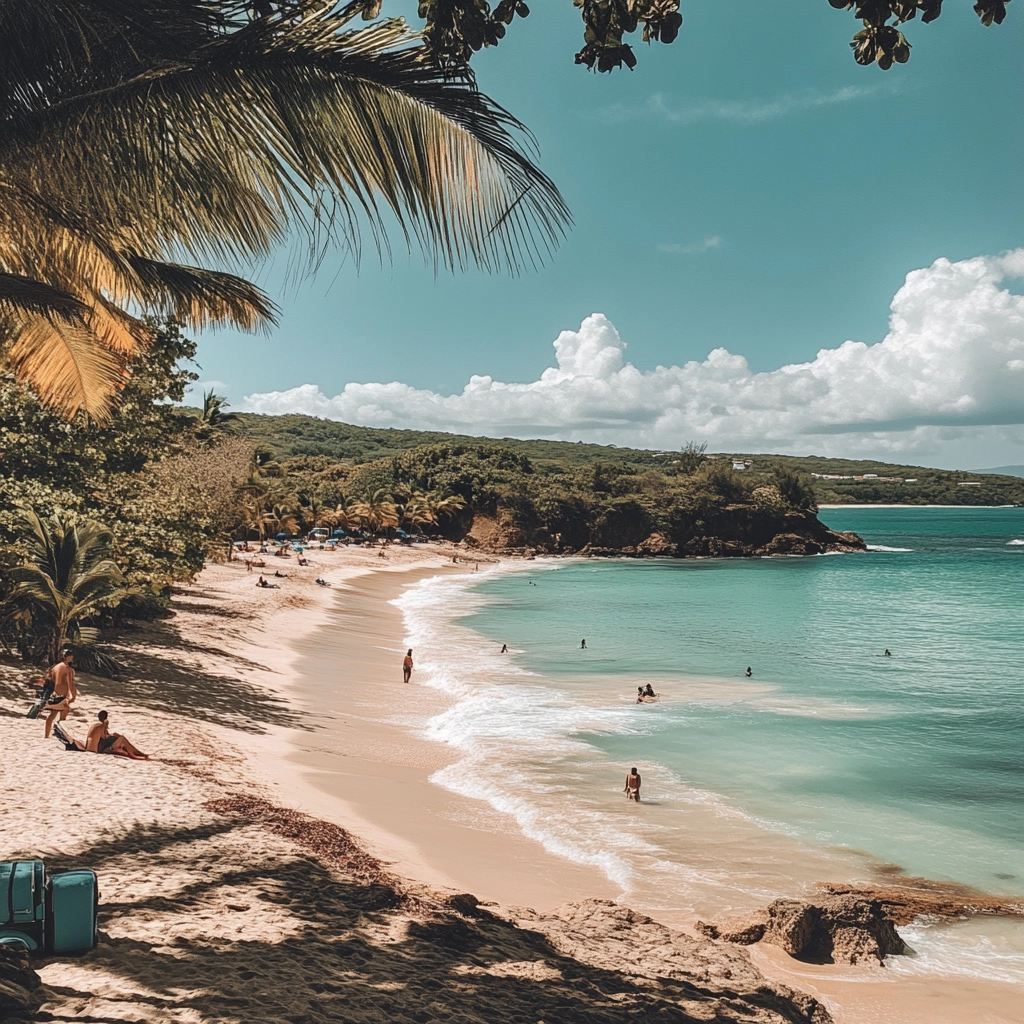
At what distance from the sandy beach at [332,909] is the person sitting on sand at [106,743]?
0.35m

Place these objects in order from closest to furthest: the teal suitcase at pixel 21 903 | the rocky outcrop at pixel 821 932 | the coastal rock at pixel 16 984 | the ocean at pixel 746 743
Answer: the coastal rock at pixel 16 984 < the teal suitcase at pixel 21 903 < the rocky outcrop at pixel 821 932 < the ocean at pixel 746 743

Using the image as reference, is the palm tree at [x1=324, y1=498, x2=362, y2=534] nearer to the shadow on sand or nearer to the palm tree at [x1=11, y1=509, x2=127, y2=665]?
the palm tree at [x1=11, y1=509, x2=127, y2=665]

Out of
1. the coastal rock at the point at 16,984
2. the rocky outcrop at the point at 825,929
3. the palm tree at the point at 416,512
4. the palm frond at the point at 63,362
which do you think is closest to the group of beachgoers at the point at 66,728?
the palm frond at the point at 63,362

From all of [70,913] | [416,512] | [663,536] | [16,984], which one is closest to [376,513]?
[416,512]

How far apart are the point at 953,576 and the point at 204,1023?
74355 millimetres

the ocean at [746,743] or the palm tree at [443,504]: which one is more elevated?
the palm tree at [443,504]

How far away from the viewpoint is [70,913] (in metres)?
5.01

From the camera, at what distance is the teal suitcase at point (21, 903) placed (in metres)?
4.77

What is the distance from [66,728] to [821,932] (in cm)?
1026

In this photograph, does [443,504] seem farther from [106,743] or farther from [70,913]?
[70,913]

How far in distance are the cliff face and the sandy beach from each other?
68.1 meters

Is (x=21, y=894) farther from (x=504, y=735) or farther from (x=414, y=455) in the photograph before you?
(x=414, y=455)

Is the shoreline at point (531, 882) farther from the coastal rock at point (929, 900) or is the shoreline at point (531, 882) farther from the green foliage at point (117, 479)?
the green foliage at point (117, 479)

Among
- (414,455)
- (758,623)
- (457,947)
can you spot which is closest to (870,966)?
(457,947)
